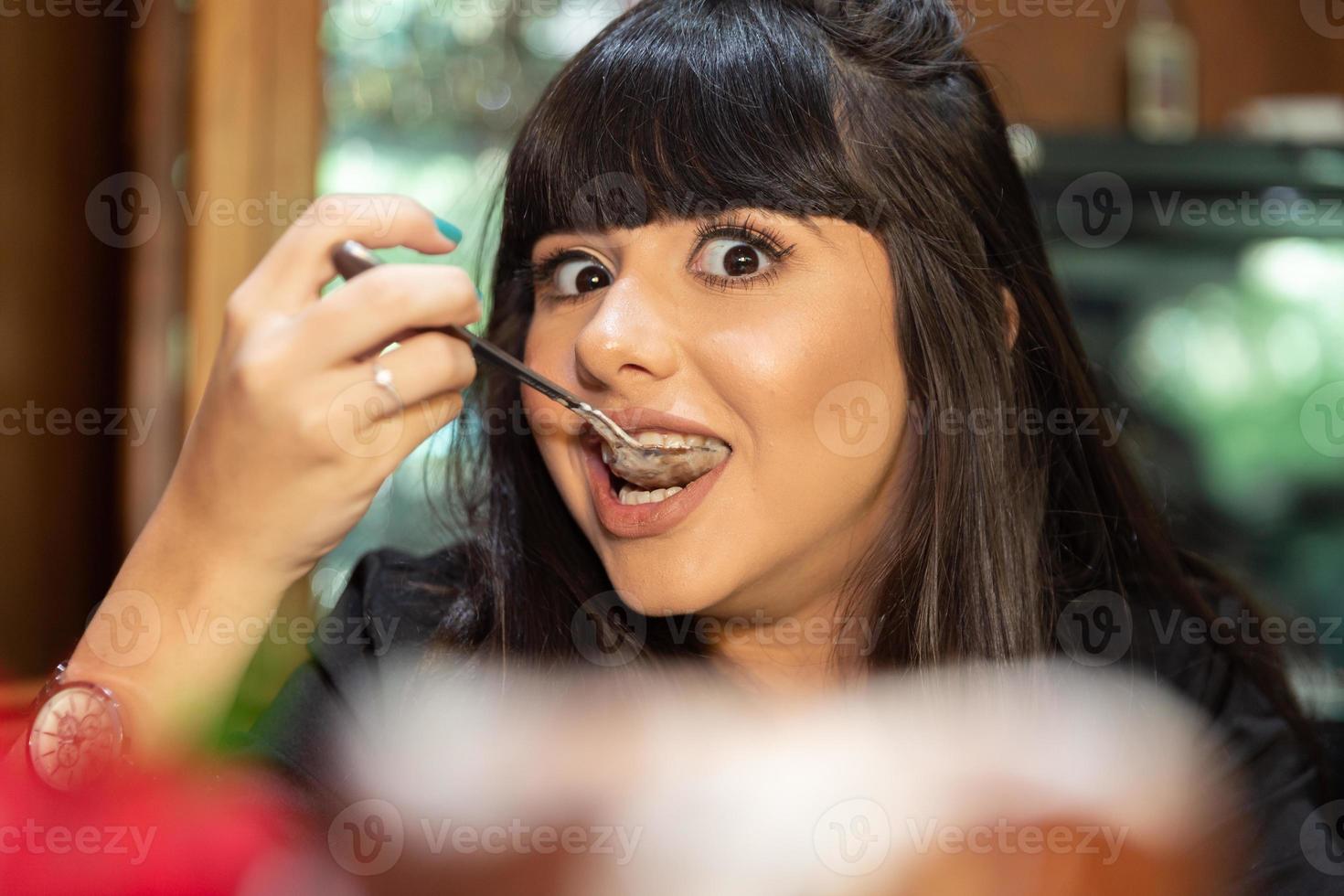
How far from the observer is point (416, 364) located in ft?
2.43

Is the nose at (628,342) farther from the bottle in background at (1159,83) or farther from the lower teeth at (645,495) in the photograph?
the bottle in background at (1159,83)

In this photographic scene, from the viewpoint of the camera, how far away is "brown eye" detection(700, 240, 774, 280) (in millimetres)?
881

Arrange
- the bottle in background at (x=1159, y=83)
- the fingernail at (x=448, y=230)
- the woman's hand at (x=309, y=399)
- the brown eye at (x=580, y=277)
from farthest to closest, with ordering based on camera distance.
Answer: the bottle in background at (x=1159, y=83)
the brown eye at (x=580, y=277)
the fingernail at (x=448, y=230)
the woman's hand at (x=309, y=399)

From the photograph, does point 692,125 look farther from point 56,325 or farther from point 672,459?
point 56,325

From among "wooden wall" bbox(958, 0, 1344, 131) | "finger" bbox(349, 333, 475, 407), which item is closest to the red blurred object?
"finger" bbox(349, 333, 475, 407)

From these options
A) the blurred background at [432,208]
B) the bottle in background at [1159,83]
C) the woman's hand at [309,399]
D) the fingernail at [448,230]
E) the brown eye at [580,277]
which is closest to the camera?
the woman's hand at [309,399]

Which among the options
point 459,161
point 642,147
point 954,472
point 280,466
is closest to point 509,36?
point 459,161

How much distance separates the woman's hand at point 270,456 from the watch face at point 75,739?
12 mm

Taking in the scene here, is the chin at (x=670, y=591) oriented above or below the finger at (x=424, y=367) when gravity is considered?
below

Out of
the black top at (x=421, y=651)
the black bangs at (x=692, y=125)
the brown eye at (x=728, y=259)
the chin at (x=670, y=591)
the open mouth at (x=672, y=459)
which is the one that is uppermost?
the black bangs at (x=692, y=125)

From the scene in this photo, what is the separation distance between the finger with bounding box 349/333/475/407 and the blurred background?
0.63 meters

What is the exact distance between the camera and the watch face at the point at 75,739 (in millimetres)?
730

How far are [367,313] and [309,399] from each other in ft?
0.21

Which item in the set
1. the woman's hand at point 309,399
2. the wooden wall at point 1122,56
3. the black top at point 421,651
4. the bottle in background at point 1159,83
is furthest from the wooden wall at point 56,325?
the bottle in background at point 1159,83
